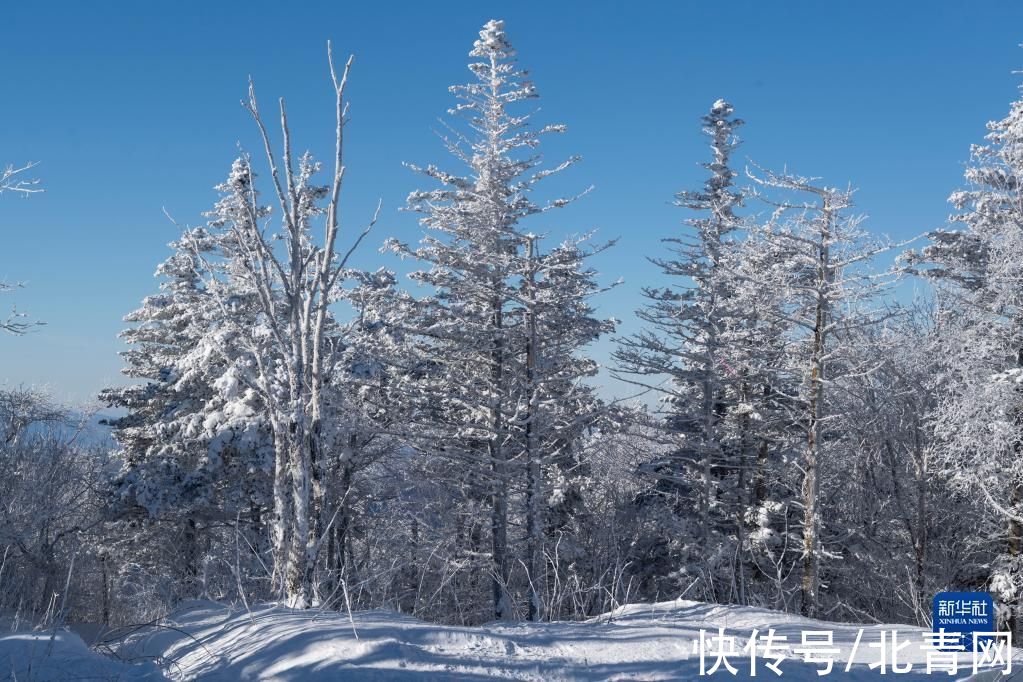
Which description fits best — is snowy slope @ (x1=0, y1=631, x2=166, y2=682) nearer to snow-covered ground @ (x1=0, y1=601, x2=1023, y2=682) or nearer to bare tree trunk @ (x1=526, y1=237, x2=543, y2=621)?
snow-covered ground @ (x1=0, y1=601, x2=1023, y2=682)

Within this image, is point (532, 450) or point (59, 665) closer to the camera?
point (59, 665)

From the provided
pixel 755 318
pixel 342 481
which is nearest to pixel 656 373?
pixel 755 318

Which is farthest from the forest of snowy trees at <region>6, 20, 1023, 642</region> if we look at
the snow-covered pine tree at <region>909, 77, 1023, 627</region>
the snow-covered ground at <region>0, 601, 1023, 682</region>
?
the snow-covered ground at <region>0, 601, 1023, 682</region>

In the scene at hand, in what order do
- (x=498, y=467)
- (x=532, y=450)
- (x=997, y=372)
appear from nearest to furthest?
(x=997, y=372) → (x=532, y=450) → (x=498, y=467)

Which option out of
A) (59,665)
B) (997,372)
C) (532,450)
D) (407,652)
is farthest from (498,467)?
(59,665)

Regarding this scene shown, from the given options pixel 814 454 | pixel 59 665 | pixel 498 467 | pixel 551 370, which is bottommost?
pixel 59 665

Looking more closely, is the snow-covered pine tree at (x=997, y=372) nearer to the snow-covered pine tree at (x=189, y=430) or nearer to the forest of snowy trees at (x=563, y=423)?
the forest of snowy trees at (x=563, y=423)

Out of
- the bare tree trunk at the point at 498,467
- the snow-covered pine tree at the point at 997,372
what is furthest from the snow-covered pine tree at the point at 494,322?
the snow-covered pine tree at the point at 997,372

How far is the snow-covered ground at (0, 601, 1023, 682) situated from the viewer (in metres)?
3.63

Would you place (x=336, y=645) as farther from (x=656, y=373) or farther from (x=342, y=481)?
(x=656, y=373)

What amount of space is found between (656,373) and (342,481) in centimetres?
885

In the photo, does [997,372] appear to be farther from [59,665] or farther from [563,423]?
[59,665]

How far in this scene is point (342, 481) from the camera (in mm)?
18047

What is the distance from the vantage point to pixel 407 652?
152 inches
